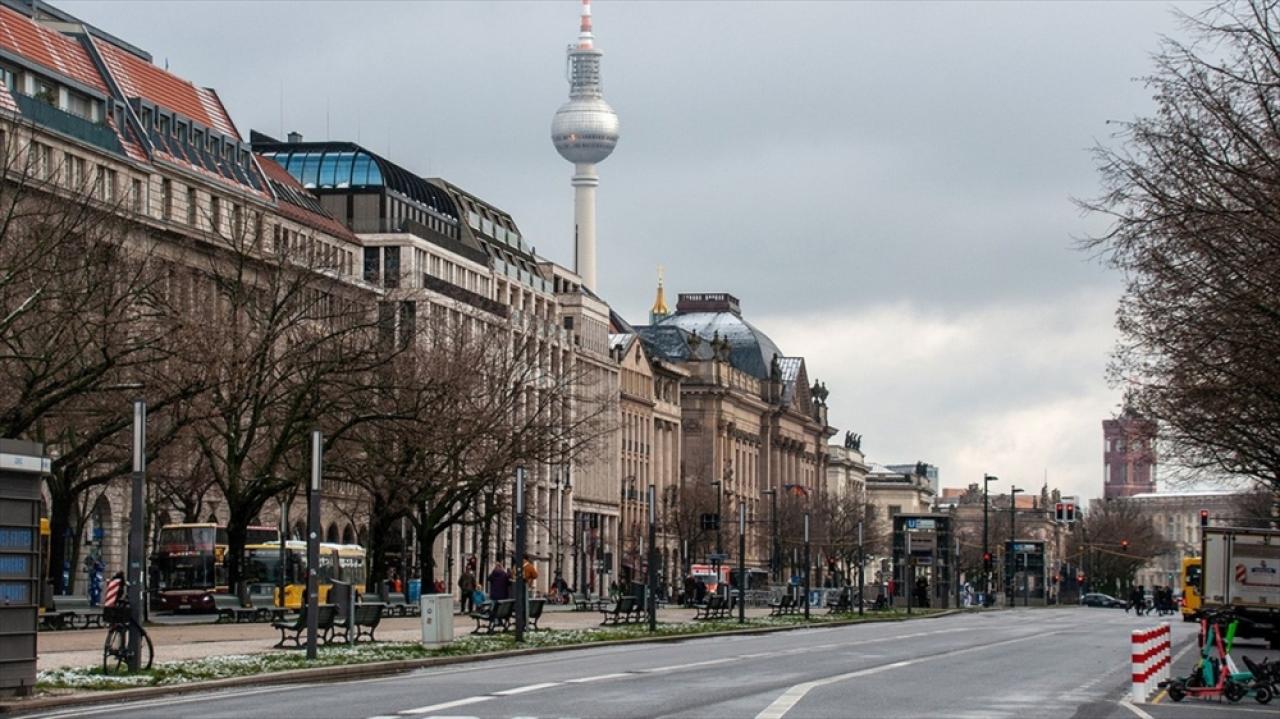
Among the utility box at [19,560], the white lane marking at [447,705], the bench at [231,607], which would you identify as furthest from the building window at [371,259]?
the white lane marking at [447,705]

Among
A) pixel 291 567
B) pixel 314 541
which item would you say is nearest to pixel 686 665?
pixel 314 541

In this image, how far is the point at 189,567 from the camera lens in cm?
8012

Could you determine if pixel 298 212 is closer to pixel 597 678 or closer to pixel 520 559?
pixel 520 559

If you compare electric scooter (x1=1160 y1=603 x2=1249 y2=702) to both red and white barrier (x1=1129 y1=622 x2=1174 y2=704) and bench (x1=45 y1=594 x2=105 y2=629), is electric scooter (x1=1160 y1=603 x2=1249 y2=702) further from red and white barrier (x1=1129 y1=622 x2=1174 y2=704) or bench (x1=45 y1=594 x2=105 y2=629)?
bench (x1=45 y1=594 x2=105 y2=629)

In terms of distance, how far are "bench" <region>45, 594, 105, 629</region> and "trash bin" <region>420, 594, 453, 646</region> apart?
13.4 m

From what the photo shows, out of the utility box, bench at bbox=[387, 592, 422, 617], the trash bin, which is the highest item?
the utility box

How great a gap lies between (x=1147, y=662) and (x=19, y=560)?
1541 cm

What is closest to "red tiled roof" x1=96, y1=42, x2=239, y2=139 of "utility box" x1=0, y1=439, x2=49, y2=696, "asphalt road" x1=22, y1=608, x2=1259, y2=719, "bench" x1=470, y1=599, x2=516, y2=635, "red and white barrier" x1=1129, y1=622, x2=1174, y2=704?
"bench" x1=470, y1=599, x2=516, y2=635

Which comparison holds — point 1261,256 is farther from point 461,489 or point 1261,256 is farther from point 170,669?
point 461,489

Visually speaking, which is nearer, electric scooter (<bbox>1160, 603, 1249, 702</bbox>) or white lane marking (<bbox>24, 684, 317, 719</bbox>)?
white lane marking (<bbox>24, 684, 317, 719</bbox>)

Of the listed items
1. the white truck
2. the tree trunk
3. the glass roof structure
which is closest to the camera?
the tree trunk

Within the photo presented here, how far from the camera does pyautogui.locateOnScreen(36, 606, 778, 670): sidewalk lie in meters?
41.7

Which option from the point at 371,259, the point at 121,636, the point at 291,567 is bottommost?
the point at 121,636

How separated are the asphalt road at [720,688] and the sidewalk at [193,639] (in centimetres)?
550
